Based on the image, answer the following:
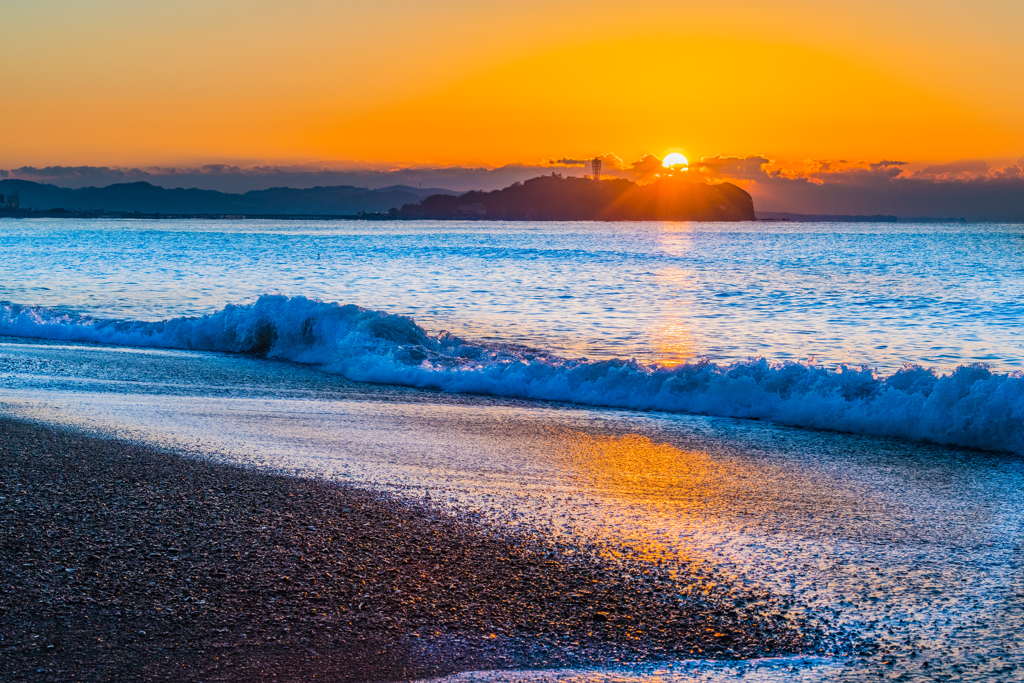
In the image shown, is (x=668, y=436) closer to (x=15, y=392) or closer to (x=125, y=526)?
(x=125, y=526)

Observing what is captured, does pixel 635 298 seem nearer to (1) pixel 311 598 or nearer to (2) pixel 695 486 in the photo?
(2) pixel 695 486

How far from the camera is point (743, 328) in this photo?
1720 cm

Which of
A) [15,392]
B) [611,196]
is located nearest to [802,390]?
[15,392]

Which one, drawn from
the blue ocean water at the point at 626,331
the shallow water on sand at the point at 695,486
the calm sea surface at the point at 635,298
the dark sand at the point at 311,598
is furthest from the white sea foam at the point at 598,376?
the dark sand at the point at 311,598

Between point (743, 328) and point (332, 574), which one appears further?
point (743, 328)

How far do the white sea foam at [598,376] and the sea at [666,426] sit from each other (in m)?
0.03

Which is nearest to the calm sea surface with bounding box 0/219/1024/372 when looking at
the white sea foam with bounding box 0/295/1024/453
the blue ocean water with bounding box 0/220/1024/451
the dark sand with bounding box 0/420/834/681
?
the blue ocean water with bounding box 0/220/1024/451

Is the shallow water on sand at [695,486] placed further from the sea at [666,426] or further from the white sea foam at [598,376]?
the white sea foam at [598,376]

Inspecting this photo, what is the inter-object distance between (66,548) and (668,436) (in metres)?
5.45

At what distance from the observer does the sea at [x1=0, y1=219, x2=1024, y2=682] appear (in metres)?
4.12

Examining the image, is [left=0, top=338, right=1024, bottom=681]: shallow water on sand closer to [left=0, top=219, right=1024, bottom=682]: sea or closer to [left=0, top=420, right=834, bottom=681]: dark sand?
[left=0, top=219, right=1024, bottom=682]: sea

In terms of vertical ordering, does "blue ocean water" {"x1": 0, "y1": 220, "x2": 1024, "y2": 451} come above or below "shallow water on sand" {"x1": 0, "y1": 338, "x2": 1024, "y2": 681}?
above

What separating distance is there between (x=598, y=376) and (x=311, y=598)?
23.8 feet

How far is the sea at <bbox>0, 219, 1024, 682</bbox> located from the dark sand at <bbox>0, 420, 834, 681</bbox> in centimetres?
20
